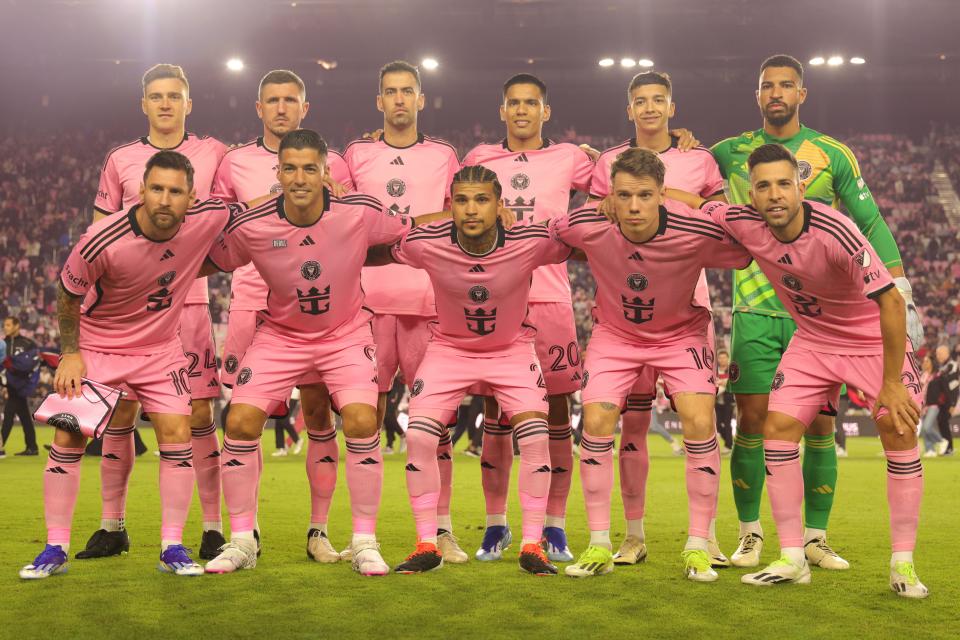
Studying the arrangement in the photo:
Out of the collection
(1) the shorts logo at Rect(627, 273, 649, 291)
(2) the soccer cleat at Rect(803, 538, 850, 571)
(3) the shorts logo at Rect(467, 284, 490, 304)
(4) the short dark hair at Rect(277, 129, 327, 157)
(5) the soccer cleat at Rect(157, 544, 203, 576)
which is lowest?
(2) the soccer cleat at Rect(803, 538, 850, 571)

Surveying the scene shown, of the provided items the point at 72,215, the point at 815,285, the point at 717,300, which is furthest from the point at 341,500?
the point at 72,215

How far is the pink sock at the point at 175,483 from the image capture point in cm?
566

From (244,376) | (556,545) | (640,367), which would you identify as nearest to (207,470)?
(244,376)

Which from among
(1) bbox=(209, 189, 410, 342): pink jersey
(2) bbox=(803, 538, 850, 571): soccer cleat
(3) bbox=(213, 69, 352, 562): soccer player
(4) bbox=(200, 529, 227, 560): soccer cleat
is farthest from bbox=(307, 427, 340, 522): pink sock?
(2) bbox=(803, 538, 850, 571): soccer cleat

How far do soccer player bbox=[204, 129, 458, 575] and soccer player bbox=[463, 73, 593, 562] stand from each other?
0.98 m

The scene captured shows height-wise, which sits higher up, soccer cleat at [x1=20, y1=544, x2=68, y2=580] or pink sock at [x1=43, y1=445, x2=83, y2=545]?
pink sock at [x1=43, y1=445, x2=83, y2=545]

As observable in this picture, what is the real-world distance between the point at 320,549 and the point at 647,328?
2.30m

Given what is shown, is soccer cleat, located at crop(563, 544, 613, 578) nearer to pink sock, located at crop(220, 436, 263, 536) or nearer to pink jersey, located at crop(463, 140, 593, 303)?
pink jersey, located at crop(463, 140, 593, 303)

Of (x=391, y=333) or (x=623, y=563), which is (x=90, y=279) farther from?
(x=623, y=563)

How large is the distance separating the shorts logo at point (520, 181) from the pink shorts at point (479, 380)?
1.20 m

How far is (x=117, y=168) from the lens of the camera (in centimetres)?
668

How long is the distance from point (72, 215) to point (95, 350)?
2622 cm

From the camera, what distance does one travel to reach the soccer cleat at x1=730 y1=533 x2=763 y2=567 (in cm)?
603

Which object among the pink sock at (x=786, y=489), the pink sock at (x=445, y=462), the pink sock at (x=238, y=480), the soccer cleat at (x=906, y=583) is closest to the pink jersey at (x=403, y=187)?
the pink sock at (x=445, y=462)
